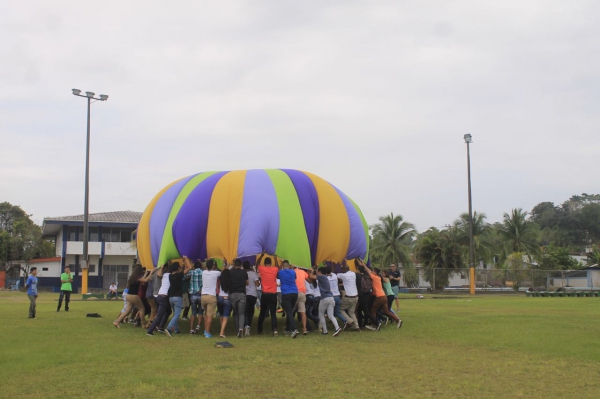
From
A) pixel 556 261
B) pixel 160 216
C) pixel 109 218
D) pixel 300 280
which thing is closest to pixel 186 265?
pixel 160 216

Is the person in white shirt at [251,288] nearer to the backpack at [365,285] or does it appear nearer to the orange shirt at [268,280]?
the orange shirt at [268,280]

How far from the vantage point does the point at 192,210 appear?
1393 cm

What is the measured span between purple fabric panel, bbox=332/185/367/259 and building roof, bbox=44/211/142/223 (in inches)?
1371

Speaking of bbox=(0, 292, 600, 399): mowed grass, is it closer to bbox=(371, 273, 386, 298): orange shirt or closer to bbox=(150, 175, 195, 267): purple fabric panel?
bbox=(371, 273, 386, 298): orange shirt

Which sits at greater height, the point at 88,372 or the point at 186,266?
the point at 186,266

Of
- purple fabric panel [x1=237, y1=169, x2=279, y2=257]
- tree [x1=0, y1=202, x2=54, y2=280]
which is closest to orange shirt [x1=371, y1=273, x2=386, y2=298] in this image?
purple fabric panel [x1=237, y1=169, x2=279, y2=257]

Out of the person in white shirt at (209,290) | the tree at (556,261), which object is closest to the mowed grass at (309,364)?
the person in white shirt at (209,290)

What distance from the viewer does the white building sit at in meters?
46.2

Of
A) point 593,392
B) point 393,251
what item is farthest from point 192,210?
point 393,251

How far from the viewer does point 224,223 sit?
45.1 ft

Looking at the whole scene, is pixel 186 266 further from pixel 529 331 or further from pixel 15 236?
pixel 15 236

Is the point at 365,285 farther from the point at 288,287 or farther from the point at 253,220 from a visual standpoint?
the point at 253,220

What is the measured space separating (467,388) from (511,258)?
40.5m

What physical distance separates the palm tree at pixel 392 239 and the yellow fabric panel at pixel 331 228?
33.8m
